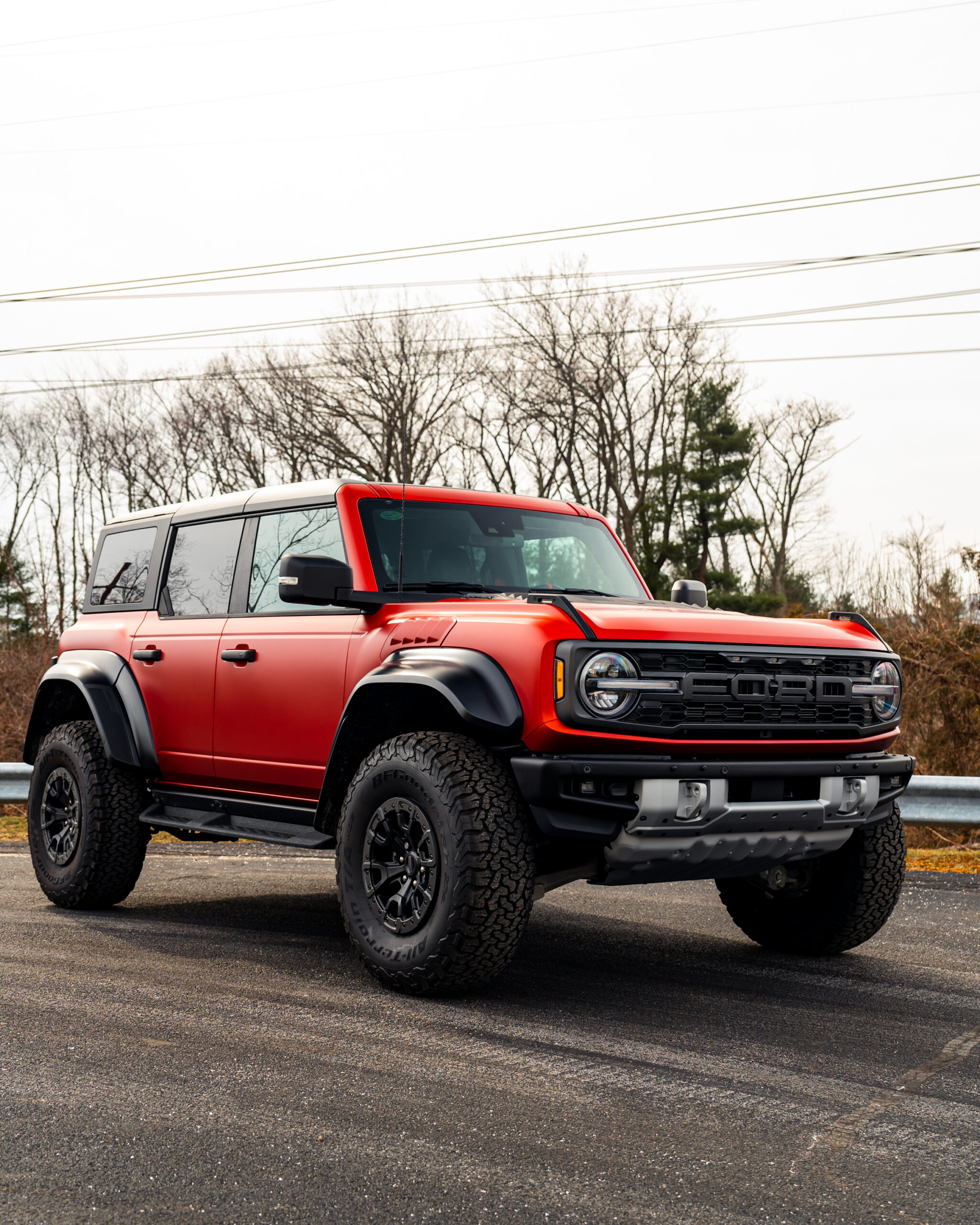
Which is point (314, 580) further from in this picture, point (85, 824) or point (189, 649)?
point (85, 824)

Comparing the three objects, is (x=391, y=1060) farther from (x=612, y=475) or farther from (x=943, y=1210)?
(x=612, y=475)

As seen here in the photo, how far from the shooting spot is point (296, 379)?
39562 mm

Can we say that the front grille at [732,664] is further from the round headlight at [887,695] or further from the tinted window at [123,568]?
the tinted window at [123,568]

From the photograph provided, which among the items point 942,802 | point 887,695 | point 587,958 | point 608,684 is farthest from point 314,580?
point 942,802

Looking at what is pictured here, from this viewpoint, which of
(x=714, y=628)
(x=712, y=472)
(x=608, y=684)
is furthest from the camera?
(x=712, y=472)

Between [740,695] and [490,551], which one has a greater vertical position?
[490,551]

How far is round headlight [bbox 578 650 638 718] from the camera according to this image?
4.84 metres

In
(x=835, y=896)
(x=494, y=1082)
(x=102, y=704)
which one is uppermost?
(x=102, y=704)

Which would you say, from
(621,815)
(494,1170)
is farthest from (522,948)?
(494,1170)

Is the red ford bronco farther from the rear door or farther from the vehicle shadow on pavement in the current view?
the vehicle shadow on pavement

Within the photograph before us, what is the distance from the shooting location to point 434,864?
5.02 meters

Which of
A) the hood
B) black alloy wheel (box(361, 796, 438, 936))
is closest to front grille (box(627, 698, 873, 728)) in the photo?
the hood

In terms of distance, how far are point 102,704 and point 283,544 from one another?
1.52 m

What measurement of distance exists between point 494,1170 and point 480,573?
11.2ft
